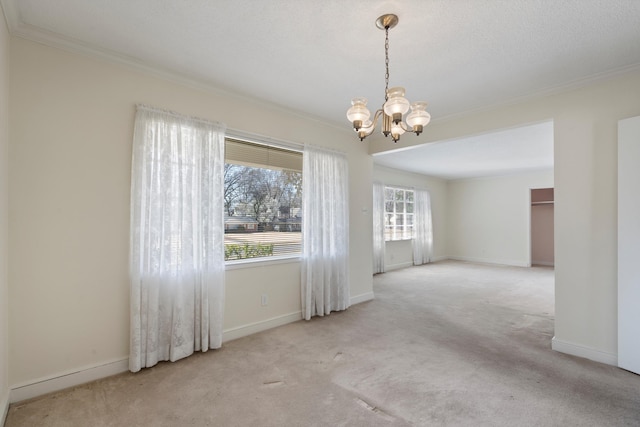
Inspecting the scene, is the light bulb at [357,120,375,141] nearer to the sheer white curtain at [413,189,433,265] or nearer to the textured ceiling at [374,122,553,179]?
the textured ceiling at [374,122,553,179]

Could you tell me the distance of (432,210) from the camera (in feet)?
30.5

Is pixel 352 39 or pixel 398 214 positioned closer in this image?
pixel 352 39

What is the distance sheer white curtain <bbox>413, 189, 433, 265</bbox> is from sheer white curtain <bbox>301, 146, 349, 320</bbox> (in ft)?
15.7

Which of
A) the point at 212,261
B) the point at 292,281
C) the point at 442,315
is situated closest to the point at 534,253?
the point at 442,315

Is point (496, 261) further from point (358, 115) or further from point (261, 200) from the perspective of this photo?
point (358, 115)

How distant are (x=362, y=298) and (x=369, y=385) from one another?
7.98 ft

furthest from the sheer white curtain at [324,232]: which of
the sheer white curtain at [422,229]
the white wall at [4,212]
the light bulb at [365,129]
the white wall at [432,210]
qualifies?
the sheer white curtain at [422,229]

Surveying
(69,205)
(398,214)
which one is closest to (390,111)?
(69,205)

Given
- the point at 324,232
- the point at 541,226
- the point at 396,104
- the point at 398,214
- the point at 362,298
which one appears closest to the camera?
the point at 396,104

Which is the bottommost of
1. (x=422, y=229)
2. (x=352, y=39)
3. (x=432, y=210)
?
(x=422, y=229)

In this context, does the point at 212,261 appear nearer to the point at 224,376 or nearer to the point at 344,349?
the point at 224,376

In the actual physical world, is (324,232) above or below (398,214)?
below

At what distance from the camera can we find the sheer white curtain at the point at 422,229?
8.63m

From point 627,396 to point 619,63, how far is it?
273 cm
